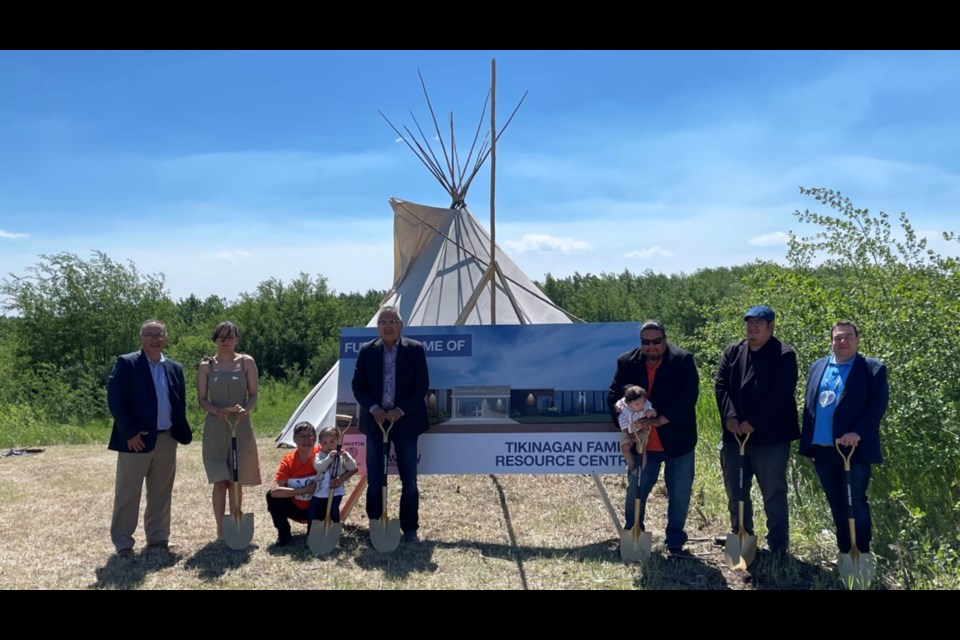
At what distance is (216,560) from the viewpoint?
15.2 feet

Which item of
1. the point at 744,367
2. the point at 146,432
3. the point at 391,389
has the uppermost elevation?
the point at 744,367

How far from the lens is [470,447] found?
5145 millimetres

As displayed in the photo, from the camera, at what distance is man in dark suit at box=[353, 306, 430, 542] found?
4.79m

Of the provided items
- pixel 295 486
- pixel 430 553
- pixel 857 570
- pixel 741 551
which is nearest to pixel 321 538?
pixel 295 486

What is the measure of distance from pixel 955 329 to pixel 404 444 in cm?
366

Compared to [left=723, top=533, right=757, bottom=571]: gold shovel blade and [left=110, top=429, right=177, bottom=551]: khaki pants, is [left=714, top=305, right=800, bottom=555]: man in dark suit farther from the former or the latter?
[left=110, top=429, right=177, bottom=551]: khaki pants

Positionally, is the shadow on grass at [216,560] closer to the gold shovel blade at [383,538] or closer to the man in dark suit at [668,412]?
the gold shovel blade at [383,538]

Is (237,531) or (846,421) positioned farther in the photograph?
(237,531)

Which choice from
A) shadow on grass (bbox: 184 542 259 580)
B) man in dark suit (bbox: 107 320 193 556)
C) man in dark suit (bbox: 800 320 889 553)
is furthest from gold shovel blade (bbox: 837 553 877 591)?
man in dark suit (bbox: 107 320 193 556)

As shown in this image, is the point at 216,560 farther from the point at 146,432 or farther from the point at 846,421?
the point at 846,421

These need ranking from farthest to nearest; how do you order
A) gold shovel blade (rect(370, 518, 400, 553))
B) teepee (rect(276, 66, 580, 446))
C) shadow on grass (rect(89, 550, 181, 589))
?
teepee (rect(276, 66, 580, 446)) → gold shovel blade (rect(370, 518, 400, 553)) → shadow on grass (rect(89, 550, 181, 589))

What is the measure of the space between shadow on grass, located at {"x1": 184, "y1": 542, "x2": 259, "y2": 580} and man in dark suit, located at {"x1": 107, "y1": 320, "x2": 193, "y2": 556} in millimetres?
300

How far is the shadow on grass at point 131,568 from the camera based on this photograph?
423 centimetres

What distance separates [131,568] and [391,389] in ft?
6.22
